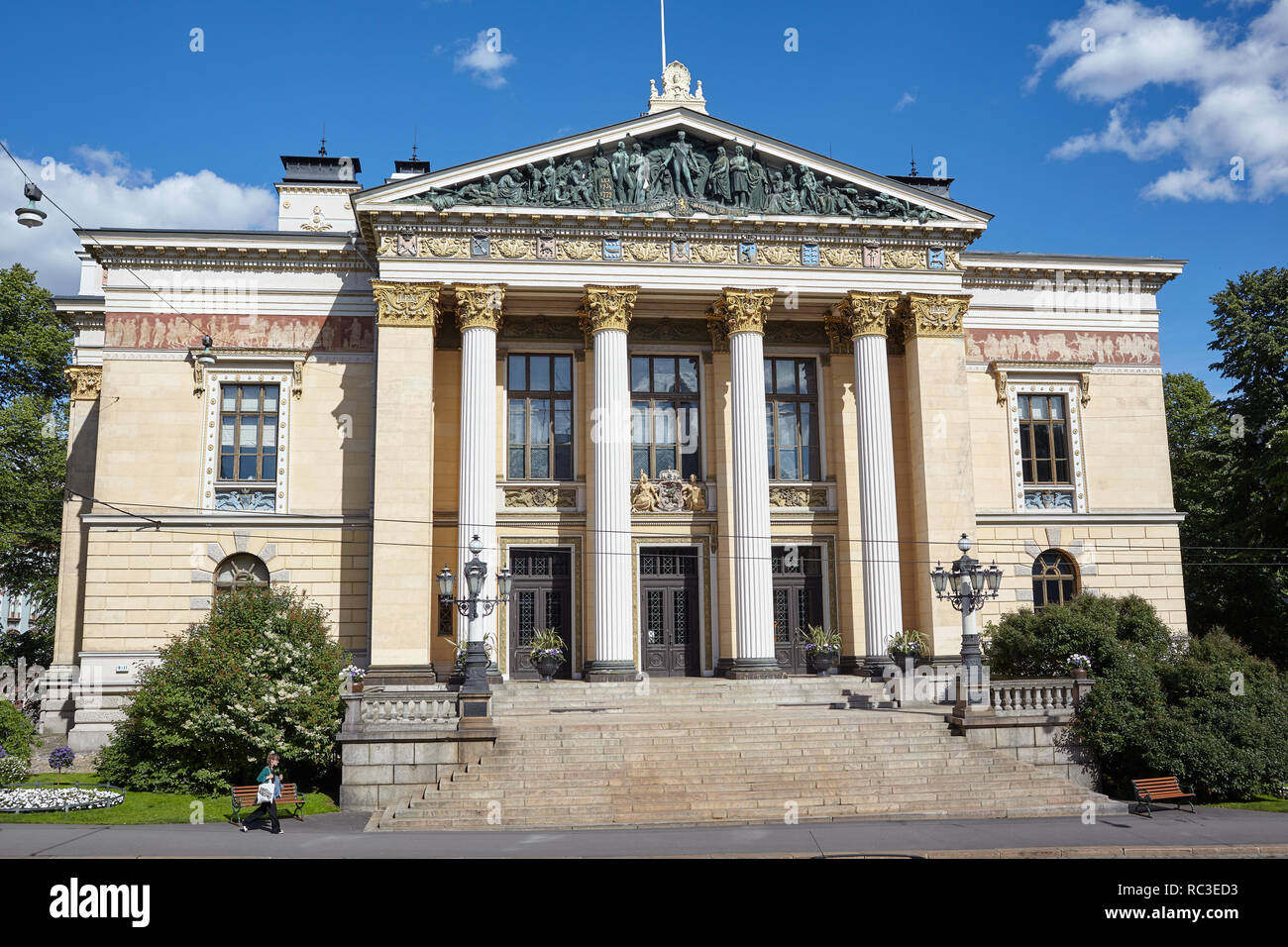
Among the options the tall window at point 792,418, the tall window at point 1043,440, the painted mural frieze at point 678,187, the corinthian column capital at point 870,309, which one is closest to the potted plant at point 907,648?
the tall window at point 792,418

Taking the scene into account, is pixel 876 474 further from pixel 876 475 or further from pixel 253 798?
pixel 253 798

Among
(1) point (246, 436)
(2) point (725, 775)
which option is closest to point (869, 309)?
(2) point (725, 775)

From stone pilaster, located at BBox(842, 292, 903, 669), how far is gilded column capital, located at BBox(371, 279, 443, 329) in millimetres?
12743

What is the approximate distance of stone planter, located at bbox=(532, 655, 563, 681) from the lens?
2961 cm

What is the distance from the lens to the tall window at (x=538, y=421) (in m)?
32.7

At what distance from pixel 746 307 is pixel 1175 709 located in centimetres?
1591

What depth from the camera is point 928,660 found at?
1179 inches

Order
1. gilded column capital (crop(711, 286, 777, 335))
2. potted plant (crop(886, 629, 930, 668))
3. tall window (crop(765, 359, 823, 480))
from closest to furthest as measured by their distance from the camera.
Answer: potted plant (crop(886, 629, 930, 668)) < gilded column capital (crop(711, 286, 777, 335)) < tall window (crop(765, 359, 823, 480))

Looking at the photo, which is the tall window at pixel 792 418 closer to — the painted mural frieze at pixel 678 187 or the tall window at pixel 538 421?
the painted mural frieze at pixel 678 187

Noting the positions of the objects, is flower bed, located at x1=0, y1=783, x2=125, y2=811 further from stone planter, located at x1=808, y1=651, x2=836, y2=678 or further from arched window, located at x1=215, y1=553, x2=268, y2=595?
stone planter, located at x1=808, y1=651, x2=836, y2=678

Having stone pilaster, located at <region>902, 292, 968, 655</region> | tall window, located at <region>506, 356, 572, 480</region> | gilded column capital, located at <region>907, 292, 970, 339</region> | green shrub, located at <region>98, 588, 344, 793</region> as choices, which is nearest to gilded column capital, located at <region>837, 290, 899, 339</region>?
gilded column capital, located at <region>907, 292, 970, 339</region>

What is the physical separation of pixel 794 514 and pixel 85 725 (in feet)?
72.1

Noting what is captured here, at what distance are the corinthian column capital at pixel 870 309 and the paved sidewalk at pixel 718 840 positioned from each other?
16362 mm
